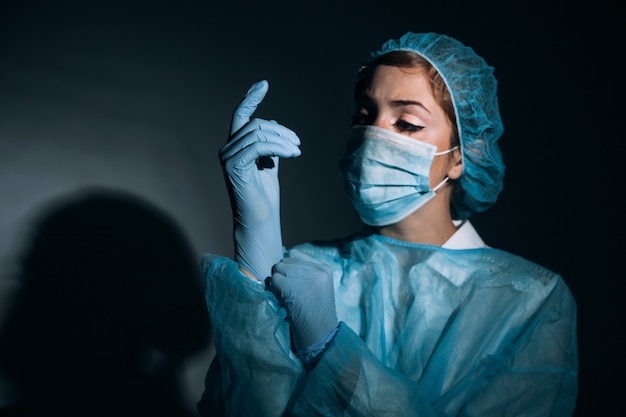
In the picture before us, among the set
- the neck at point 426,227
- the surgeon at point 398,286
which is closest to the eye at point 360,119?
the surgeon at point 398,286

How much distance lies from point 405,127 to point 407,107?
0.05 metres

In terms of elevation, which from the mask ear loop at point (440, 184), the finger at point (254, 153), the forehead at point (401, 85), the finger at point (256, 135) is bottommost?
the mask ear loop at point (440, 184)

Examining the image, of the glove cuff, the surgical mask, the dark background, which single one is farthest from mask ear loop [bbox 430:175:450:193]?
the dark background

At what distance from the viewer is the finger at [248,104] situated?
1090 mm

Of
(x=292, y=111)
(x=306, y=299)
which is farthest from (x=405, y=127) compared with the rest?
(x=292, y=111)

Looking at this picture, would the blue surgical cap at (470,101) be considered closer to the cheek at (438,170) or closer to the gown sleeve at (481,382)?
the cheek at (438,170)

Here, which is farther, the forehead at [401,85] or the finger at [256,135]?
the forehead at [401,85]

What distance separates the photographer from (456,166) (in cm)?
130

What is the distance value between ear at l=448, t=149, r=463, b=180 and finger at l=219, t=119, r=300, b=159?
418 mm

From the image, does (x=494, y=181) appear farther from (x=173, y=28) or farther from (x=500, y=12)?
(x=173, y=28)

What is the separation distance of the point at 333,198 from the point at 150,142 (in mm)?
664

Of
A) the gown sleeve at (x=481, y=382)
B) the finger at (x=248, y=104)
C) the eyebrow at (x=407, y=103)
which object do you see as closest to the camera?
the gown sleeve at (x=481, y=382)

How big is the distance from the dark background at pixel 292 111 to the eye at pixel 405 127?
0.68m

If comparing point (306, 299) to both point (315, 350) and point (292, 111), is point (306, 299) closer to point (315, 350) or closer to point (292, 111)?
point (315, 350)
